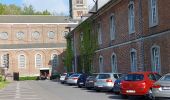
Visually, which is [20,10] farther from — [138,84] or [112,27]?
[138,84]

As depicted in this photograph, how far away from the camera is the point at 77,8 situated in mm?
111062

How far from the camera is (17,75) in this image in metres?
90.6

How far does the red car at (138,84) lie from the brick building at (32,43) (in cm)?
7304

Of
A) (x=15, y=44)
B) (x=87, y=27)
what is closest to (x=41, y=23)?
(x=15, y=44)

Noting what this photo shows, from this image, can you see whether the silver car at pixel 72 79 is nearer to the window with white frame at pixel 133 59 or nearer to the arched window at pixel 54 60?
the window with white frame at pixel 133 59

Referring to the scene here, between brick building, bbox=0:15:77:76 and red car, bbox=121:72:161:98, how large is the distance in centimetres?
7304

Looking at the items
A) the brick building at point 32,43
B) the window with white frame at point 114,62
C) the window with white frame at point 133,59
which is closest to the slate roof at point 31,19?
the brick building at point 32,43

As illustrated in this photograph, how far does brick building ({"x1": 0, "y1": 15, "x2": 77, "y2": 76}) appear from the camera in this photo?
9225 cm

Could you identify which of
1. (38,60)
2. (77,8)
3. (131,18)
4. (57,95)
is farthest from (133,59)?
(77,8)

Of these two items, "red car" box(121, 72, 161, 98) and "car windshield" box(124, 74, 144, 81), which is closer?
"red car" box(121, 72, 161, 98)

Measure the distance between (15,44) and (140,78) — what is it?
77.7 metres

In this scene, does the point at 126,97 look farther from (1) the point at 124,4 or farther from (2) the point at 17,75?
(2) the point at 17,75

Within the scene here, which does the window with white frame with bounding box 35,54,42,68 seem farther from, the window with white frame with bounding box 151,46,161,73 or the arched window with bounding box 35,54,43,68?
the window with white frame with bounding box 151,46,161,73

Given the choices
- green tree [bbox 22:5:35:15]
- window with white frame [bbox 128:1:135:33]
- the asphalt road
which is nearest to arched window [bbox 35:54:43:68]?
green tree [bbox 22:5:35:15]
